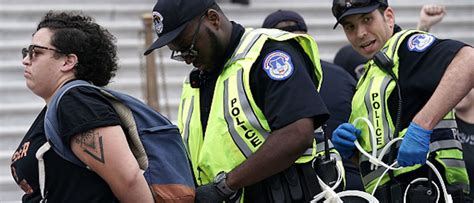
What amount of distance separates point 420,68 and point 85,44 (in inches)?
57.6

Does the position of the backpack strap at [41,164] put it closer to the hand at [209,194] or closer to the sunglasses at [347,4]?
the hand at [209,194]

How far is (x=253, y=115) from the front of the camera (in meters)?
3.82

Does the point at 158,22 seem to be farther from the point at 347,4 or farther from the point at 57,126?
Answer: the point at 347,4

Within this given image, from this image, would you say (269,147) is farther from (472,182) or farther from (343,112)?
(472,182)

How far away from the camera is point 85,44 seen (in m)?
3.61

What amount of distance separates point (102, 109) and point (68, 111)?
11 cm

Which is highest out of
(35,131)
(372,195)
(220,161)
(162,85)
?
(35,131)

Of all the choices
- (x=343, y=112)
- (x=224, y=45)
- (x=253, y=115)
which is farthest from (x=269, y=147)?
(x=343, y=112)

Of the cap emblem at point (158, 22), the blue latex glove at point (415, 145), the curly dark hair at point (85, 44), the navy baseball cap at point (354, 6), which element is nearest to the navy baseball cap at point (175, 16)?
the cap emblem at point (158, 22)

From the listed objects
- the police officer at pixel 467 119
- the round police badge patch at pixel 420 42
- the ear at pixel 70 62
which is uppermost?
the ear at pixel 70 62

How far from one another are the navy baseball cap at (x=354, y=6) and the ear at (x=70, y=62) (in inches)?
56.8

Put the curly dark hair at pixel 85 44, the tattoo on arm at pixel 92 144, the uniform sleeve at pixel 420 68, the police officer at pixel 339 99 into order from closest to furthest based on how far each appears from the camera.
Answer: the tattoo on arm at pixel 92 144
the curly dark hair at pixel 85 44
the uniform sleeve at pixel 420 68
the police officer at pixel 339 99

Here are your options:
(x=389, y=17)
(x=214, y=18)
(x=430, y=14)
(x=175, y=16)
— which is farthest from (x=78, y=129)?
(x=430, y=14)

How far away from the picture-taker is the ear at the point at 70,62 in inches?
140
